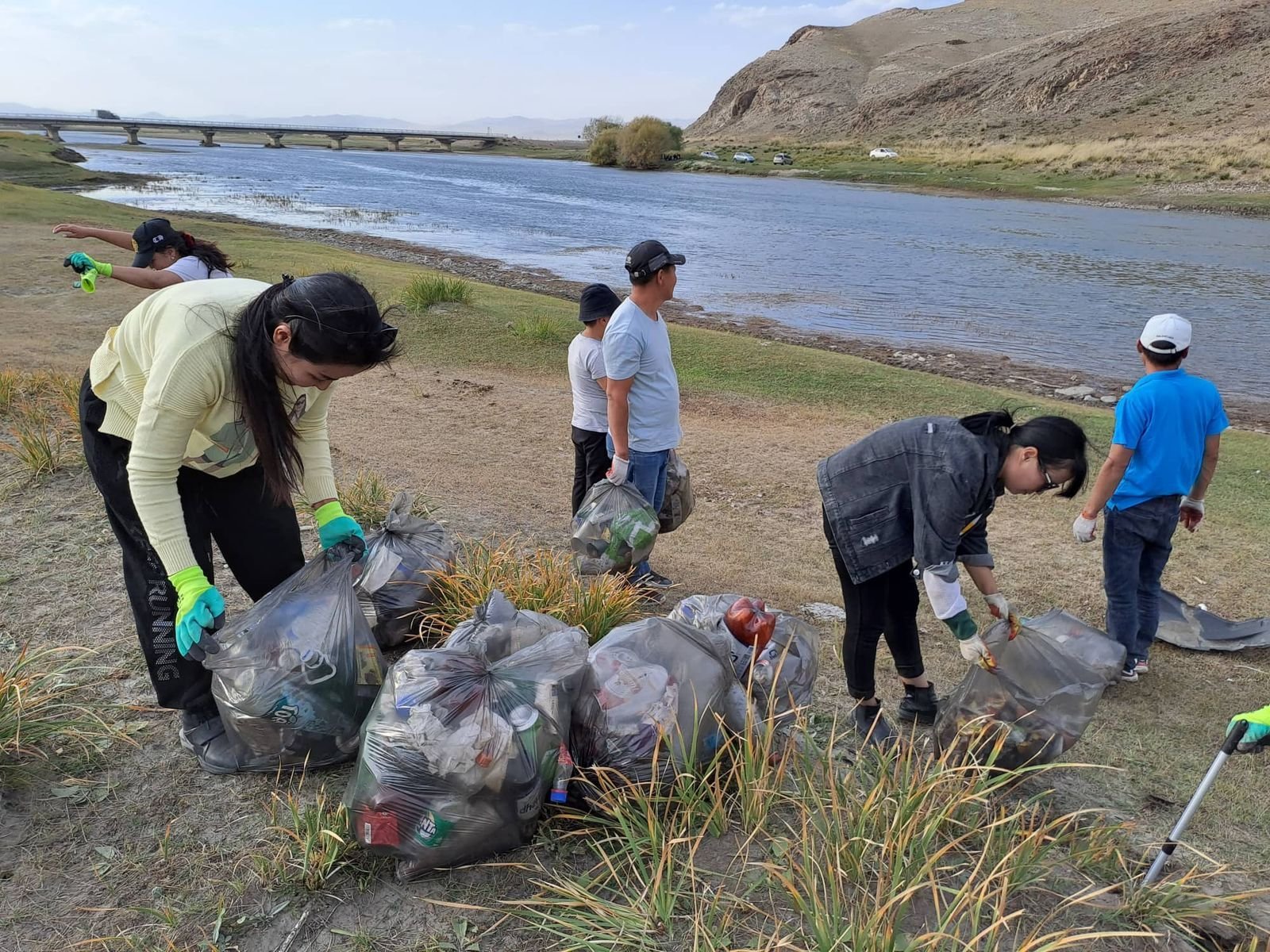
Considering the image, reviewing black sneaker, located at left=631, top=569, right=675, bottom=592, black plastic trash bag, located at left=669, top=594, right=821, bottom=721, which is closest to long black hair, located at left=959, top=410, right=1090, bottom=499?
black plastic trash bag, located at left=669, top=594, right=821, bottom=721

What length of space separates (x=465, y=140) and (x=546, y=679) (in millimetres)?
112610

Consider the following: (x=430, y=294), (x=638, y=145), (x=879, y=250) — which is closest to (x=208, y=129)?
(x=638, y=145)

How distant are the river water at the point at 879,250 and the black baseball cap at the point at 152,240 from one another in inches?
433

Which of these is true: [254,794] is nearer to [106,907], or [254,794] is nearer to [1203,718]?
[106,907]

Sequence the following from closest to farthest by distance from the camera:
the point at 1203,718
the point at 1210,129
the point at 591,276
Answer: the point at 1203,718 < the point at 591,276 < the point at 1210,129

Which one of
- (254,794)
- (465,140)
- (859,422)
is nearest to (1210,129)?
(859,422)

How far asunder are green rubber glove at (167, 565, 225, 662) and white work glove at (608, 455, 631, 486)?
1981 millimetres

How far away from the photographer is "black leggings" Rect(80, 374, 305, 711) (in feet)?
7.72

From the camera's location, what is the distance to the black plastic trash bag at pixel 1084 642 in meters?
3.23

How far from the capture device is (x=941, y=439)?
2578mm

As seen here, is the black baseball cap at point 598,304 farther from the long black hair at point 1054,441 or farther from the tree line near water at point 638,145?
the tree line near water at point 638,145

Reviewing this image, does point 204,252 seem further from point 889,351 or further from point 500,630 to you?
point 889,351

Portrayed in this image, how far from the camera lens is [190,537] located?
2.47 metres

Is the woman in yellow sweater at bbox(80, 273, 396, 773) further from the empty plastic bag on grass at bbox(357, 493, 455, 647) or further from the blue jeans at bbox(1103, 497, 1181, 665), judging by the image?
the blue jeans at bbox(1103, 497, 1181, 665)
